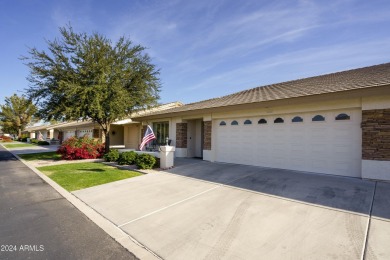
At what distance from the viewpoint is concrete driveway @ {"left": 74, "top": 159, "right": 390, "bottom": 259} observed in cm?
361

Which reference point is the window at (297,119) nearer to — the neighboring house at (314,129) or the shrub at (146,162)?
the neighboring house at (314,129)

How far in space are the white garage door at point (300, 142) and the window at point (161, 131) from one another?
19.2 feet

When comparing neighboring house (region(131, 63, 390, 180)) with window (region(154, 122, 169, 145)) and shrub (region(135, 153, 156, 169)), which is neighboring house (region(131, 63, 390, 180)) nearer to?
shrub (region(135, 153, 156, 169))

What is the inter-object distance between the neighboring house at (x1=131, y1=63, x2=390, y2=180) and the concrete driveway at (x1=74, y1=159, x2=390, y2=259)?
2.85ft

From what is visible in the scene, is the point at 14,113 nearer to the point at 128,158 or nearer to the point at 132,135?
the point at 132,135

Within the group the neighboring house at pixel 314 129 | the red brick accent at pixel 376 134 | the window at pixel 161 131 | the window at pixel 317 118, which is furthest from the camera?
the window at pixel 161 131

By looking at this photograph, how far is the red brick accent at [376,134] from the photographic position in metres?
7.21

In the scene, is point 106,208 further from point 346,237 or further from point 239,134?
point 239,134

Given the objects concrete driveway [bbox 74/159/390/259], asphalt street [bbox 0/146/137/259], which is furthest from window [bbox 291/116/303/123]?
asphalt street [bbox 0/146/137/259]

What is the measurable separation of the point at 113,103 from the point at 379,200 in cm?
1419

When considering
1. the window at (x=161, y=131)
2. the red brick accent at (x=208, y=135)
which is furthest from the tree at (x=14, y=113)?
the red brick accent at (x=208, y=135)

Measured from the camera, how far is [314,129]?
29.1 feet

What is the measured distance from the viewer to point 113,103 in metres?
15.0

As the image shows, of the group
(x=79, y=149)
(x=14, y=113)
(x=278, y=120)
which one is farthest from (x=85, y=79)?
(x=14, y=113)
